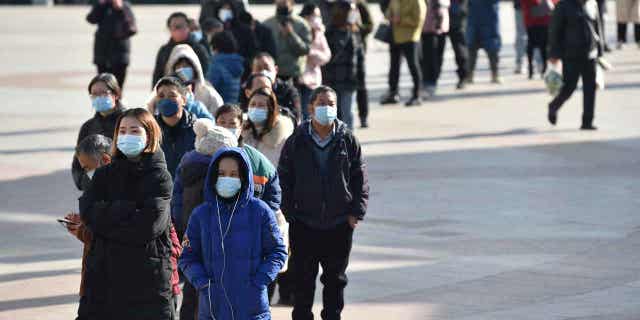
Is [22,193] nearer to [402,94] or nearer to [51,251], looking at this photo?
[51,251]

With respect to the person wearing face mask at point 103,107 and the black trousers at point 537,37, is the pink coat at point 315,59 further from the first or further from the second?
the black trousers at point 537,37

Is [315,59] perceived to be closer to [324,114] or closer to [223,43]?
[223,43]

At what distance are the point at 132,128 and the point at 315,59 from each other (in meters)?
9.66

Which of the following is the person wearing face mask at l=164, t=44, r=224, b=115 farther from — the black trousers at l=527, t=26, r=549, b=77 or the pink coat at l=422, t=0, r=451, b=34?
the black trousers at l=527, t=26, r=549, b=77

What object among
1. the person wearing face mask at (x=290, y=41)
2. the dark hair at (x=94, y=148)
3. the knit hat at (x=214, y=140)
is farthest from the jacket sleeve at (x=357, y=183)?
the person wearing face mask at (x=290, y=41)

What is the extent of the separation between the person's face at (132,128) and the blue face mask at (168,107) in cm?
233

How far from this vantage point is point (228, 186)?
25.7 ft

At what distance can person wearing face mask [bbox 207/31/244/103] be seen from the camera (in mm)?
15133

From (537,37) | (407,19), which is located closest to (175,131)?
(407,19)

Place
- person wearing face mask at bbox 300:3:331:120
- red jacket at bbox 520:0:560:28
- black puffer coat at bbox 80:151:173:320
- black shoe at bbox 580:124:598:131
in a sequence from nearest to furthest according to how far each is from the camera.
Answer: black puffer coat at bbox 80:151:173:320, person wearing face mask at bbox 300:3:331:120, black shoe at bbox 580:124:598:131, red jacket at bbox 520:0:560:28

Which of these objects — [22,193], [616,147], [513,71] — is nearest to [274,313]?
[22,193]

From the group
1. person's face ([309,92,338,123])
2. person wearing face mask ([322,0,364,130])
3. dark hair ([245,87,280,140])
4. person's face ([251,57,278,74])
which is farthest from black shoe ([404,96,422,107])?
person's face ([309,92,338,123])

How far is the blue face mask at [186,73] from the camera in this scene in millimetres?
12719

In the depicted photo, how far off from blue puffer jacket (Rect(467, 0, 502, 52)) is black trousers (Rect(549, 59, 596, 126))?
16.6 feet
